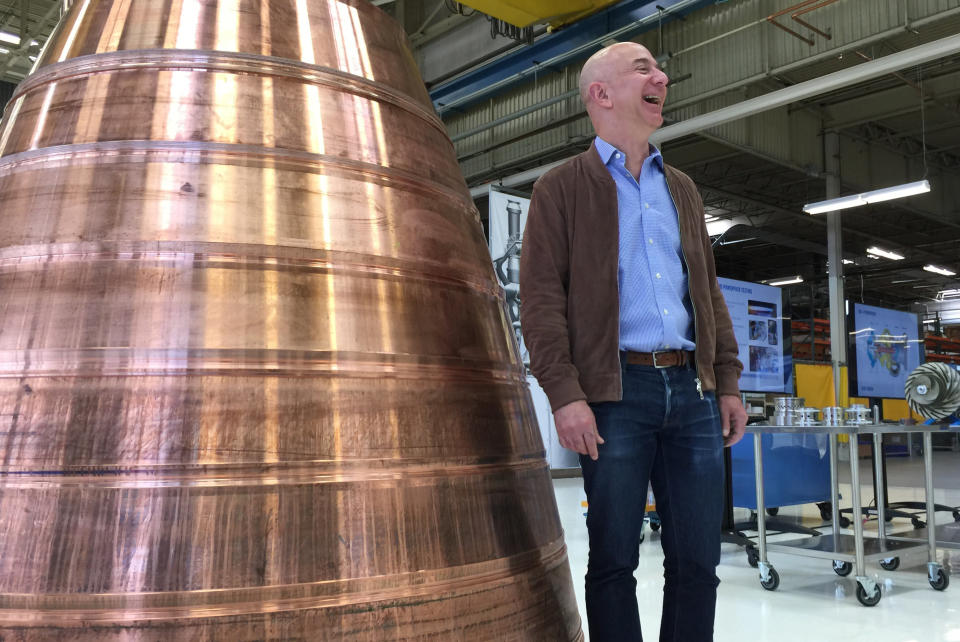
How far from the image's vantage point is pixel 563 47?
32.6 ft

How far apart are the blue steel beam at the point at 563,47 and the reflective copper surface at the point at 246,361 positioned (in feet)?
26.8

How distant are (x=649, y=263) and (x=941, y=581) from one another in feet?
12.2

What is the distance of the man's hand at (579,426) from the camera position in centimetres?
152

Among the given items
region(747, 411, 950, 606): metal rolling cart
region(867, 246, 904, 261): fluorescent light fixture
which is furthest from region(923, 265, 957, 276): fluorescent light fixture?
region(747, 411, 950, 606): metal rolling cart

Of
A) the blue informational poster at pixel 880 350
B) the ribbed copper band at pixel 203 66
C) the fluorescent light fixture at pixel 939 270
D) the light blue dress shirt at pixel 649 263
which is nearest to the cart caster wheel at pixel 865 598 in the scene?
the light blue dress shirt at pixel 649 263

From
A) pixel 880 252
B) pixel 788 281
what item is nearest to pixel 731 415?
pixel 880 252

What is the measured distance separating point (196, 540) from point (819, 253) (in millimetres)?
23193

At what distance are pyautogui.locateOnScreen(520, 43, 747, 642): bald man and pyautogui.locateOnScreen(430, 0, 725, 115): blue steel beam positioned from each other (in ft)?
24.8

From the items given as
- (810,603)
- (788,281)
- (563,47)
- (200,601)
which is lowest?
(810,603)

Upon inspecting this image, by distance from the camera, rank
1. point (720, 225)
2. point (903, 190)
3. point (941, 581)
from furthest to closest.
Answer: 1. point (720, 225)
2. point (903, 190)
3. point (941, 581)

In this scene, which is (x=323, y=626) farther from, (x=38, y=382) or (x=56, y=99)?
(x=56, y=99)

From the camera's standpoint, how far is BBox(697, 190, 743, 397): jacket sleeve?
181 cm

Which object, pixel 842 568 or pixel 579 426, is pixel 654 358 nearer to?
pixel 579 426

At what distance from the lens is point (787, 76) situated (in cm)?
1275
